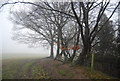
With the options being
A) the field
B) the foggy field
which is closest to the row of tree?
the field

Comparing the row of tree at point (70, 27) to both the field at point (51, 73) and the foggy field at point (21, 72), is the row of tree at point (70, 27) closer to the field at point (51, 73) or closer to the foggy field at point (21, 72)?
the field at point (51, 73)

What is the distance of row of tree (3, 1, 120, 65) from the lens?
7383mm

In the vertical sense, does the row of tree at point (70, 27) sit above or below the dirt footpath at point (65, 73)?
above

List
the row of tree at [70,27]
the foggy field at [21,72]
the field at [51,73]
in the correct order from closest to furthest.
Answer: the field at [51,73], the foggy field at [21,72], the row of tree at [70,27]

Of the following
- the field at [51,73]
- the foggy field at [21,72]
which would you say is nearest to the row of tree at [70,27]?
the field at [51,73]

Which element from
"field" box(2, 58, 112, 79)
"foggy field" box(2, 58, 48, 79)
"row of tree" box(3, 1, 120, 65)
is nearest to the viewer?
"field" box(2, 58, 112, 79)

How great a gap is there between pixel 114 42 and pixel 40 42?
35.5 ft

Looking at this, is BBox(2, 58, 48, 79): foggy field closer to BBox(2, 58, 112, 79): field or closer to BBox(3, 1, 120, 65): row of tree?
BBox(2, 58, 112, 79): field

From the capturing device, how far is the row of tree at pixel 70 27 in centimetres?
738

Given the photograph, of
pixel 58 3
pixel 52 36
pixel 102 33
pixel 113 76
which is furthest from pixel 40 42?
pixel 113 76

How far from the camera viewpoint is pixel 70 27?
12984mm

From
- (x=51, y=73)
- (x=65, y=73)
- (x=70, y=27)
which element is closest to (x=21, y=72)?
(x=51, y=73)

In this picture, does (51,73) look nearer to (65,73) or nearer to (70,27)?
(65,73)

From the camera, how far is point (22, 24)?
1339 centimetres
